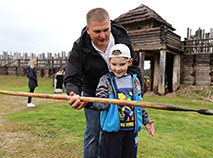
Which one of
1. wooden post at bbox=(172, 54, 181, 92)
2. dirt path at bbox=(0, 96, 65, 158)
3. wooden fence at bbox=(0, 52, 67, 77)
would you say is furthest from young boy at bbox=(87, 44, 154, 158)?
wooden fence at bbox=(0, 52, 67, 77)

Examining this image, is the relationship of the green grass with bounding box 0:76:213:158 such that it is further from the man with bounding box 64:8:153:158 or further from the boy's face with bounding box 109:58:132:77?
the boy's face with bounding box 109:58:132:77

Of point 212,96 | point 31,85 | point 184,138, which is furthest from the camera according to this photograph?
point 212,96

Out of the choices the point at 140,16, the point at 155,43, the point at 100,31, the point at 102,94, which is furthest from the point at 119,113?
the point at 140,16

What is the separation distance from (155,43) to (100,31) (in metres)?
10.9

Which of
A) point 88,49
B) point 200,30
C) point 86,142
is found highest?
point 200,30

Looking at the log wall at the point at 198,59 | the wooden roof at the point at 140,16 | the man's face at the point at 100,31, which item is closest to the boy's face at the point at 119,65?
the man's face at the point at 100,31

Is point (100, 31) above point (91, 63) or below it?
above

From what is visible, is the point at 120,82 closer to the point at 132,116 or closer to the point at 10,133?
the point at 132,116

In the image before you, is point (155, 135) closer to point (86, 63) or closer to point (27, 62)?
point (86, 63)

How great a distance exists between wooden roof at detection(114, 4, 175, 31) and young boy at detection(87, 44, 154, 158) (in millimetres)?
11906

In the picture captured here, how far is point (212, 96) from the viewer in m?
11.1

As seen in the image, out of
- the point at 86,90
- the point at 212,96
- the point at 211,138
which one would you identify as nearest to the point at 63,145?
the point at 86,90

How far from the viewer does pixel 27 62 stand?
2420cm

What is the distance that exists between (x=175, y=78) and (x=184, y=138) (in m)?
9.71
